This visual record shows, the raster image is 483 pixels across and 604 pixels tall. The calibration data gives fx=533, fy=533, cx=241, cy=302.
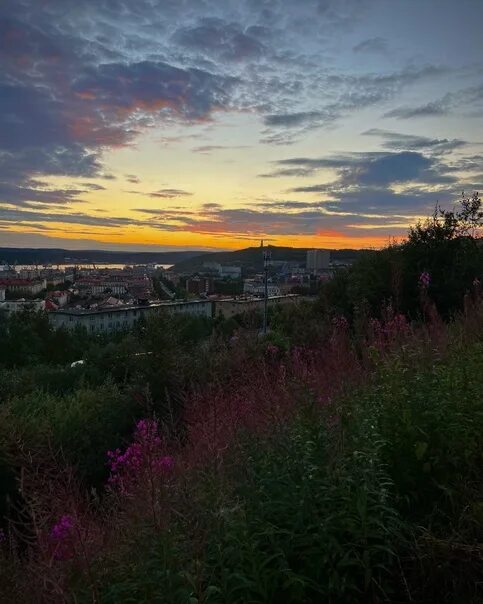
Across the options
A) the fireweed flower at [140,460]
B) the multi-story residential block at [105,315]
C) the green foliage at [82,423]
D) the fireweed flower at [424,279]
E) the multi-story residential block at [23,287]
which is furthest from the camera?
the multi-story residential block at [23,287]

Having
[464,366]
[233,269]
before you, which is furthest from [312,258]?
[464,366]

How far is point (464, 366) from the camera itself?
12.4 ft

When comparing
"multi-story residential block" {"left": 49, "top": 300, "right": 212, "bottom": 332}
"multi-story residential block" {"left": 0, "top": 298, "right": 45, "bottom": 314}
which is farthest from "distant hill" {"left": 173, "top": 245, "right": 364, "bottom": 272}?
"multi-story residential block" {"left": 0, "top": 298, "right": 45, "bottom": 314}

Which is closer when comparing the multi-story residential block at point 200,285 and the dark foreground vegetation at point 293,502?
the dark foreground vegetation at point 293,502

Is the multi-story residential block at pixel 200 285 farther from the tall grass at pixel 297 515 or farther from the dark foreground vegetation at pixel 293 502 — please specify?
the tall grass at pixel 297 515

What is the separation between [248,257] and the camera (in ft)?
273

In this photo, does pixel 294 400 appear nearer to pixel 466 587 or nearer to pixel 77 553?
pixel 466 587

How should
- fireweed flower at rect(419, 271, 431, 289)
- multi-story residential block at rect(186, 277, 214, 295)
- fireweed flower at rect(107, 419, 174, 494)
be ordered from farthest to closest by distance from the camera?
1. multi-story residential block at rect(186, 277, 214, 295)
2. fireweed flower at rect(419, 271, 431, 289)
3. fireweed flower at rect(107, 419, 174, 494)

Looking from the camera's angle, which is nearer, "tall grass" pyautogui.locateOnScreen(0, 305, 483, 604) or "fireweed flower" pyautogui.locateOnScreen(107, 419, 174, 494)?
"tall grass" pyautogui.locateOnScreen(0, 305, 483, 604)

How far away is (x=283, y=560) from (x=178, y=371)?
743 centimetres

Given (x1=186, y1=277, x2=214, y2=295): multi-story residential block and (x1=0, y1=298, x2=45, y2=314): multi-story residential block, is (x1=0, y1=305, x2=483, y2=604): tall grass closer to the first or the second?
(x1=0, y1=298, x2=45, y2=314): multi-story residential block

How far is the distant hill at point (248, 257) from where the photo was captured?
4787 centimetres

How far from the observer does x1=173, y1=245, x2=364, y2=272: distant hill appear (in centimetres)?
4787

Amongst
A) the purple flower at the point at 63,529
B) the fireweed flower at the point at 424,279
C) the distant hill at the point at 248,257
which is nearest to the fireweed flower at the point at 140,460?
the purple flower at the point at 63,529
